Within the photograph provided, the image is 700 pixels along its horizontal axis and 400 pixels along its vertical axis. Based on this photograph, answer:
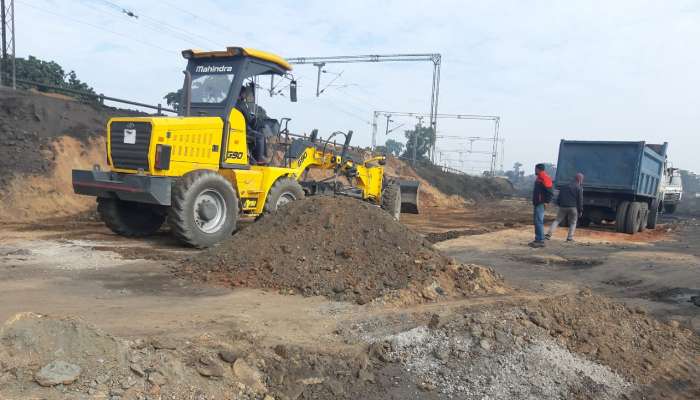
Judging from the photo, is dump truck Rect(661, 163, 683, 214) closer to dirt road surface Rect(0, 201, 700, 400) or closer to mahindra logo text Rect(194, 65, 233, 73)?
dirt road surface Rect(0, 201, 700, 400)

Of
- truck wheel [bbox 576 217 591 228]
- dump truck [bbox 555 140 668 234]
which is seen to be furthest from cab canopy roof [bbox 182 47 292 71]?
truck wheel [bbox 576 217 591 228]

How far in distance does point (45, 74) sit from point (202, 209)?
2223 cm

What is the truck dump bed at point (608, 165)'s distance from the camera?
1519 cm

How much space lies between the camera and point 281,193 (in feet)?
34.1

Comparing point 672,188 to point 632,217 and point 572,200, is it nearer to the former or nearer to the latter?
point 632,217

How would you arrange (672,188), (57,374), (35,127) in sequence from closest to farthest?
(57,374) < (35,127) < (672,188)

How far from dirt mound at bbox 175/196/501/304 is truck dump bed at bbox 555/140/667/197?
982 cm

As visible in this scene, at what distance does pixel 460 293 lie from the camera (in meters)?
6.34

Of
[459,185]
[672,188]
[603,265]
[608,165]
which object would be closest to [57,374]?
[603,265]

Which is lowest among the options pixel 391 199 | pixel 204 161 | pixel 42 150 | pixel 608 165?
pixel 391 199

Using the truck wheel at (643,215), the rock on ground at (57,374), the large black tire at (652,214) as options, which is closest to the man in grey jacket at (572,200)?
the truck wheel at (643,215)

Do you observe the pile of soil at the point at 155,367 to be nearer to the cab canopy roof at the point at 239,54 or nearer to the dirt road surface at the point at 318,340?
the dirt road surface at the point at 318,340

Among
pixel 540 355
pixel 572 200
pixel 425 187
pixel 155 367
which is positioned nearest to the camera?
pixel 155 367

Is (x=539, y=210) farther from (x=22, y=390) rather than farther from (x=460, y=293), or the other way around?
(x=22, y=390)
